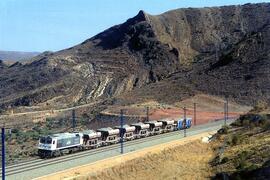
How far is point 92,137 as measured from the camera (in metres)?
53.4

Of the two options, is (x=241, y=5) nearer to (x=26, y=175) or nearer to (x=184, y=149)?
(x=184, y=149)

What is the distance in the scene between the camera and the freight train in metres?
47.0

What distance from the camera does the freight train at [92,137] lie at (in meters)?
47.0

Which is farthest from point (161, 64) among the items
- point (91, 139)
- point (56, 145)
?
point (56, 145)

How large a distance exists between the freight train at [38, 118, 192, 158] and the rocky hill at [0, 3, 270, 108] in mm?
46371

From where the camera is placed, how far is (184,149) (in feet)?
176

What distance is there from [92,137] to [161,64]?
105 meters

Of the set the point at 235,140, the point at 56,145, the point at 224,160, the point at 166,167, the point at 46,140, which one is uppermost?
the point at 46,140

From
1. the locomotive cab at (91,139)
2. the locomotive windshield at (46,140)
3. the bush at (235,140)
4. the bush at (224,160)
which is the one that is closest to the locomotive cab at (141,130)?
the locomotive cab at (91,139)

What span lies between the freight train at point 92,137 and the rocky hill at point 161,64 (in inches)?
1826

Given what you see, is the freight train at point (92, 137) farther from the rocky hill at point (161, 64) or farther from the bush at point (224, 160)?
the rocky hill at point (161, 64)

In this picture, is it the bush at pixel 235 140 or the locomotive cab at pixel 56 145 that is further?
the bush at pixel 235 140

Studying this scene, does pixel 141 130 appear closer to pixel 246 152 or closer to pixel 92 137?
pixel 92 137

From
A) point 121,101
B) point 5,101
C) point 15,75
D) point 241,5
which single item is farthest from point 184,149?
point 241,5
